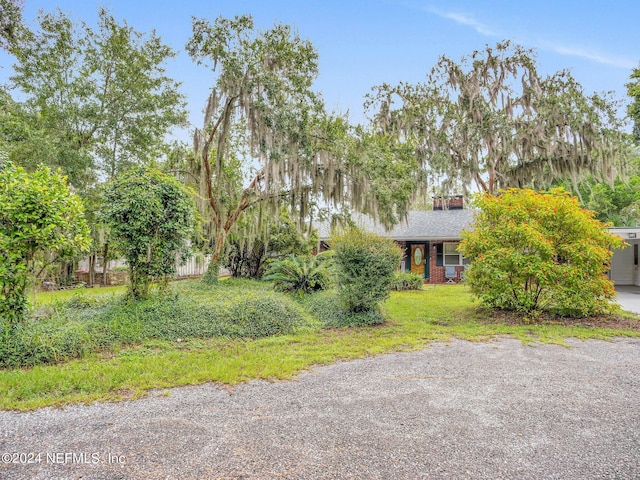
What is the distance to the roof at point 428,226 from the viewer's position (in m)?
16.2

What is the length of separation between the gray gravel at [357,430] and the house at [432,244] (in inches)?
487

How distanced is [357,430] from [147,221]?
17.0 ft

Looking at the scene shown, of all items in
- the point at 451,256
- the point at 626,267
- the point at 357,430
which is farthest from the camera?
the point at 451,256

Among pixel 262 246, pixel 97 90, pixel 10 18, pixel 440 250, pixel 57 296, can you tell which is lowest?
pixel 57 296

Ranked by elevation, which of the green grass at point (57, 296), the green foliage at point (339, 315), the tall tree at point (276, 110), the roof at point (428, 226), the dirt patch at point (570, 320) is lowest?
the dirt patch at point (570, 320)

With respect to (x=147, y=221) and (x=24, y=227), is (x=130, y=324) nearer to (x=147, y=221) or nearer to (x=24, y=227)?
(x=147, y=221)

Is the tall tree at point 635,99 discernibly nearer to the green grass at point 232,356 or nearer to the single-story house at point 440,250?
the single-story house at point 440,250

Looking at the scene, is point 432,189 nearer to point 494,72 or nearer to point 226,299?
point 494,72

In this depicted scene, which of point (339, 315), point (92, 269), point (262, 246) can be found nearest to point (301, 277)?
point (339, 315)

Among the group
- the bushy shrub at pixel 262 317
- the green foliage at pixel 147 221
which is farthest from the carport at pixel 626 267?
the green foliage at pixel 147 221

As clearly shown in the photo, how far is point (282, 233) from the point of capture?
45.9ft

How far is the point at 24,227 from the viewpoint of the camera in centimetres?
450

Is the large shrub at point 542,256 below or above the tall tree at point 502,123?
below

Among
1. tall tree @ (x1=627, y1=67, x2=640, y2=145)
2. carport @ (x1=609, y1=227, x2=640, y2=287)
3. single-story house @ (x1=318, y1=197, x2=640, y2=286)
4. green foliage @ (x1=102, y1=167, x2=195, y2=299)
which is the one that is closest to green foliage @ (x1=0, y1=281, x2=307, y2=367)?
green foliage @ (x1=102, y1=167, x2=195, y2=299)
